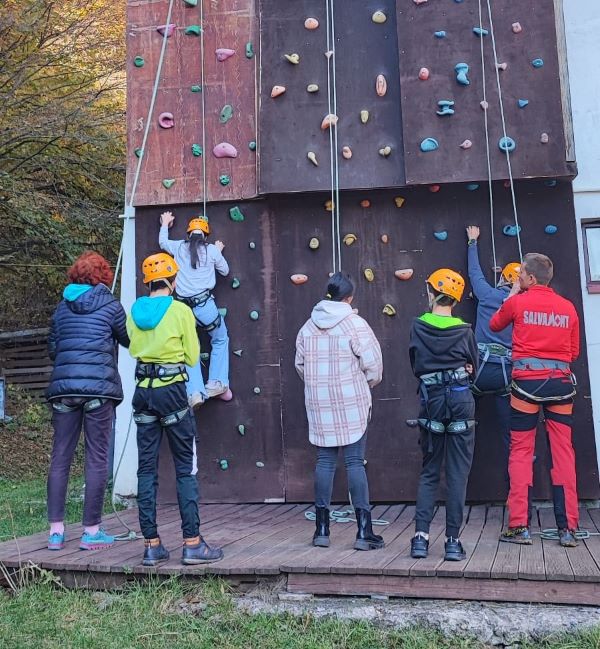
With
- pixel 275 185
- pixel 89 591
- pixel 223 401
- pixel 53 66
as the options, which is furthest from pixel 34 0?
pixel 89 591

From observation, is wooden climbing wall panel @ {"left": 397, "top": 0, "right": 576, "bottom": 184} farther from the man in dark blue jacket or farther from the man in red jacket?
the man in red jacket

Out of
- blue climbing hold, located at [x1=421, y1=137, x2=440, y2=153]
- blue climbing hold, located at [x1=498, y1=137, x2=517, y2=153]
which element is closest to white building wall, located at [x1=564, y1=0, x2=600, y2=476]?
blue climbing hold, located at [x1=498, y1=137, x2=517, y2=153]

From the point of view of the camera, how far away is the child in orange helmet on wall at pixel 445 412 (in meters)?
4.78

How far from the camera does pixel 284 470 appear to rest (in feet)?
22.8

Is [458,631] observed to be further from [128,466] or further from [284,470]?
[128,466]

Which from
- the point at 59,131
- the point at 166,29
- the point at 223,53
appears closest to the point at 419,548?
the point at 223,53

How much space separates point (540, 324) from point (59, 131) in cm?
910

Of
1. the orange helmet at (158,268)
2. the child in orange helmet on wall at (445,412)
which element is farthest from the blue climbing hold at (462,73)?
the orange helmet at (158,268)

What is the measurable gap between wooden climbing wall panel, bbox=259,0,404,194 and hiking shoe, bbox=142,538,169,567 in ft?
10.6

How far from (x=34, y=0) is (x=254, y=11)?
20.1 ft

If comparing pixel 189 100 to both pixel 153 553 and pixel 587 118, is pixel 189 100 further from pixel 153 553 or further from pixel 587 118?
pixel 153 553

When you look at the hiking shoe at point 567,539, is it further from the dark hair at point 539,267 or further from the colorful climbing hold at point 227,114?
the colorful climbing hold at point 227,114

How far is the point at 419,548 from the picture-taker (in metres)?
4.72

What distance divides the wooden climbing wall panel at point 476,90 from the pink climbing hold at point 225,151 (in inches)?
60.0
